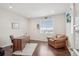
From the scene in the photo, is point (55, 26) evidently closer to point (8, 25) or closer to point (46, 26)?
point (46, 26)

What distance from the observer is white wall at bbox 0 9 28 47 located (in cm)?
416

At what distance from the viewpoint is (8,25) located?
14.6ft

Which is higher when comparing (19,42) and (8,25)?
(8,25)

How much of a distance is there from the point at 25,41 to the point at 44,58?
354 cm

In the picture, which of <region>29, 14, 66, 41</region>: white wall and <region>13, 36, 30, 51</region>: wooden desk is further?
<region>29, 14, 66, 41</region>: white wall

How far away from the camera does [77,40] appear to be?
1918mm

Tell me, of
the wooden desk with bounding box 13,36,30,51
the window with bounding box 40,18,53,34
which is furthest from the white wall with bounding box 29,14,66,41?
the wooden desk with bounding box 13,36,30,51

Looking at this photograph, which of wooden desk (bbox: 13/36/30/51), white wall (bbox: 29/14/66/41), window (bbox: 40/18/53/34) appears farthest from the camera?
white wall (bbox: 29/14/66/41)

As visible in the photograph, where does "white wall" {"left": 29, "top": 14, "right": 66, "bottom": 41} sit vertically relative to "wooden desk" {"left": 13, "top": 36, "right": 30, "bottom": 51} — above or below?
above

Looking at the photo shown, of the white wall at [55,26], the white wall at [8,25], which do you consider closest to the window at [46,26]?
the white wall at [55,26]

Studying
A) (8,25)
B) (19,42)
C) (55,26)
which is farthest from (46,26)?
(8,25)

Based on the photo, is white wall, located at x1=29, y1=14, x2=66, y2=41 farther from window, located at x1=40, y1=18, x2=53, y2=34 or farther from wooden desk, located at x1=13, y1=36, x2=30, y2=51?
wooden desk, located at x1=13, y1=36, x2=30, y2=51

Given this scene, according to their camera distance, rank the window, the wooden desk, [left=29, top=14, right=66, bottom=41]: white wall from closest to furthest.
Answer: the wooden desk < the window < [left=29, top=14, right=66, bottom=41]: white wall

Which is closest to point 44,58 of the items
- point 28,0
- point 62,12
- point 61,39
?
point 28,0
